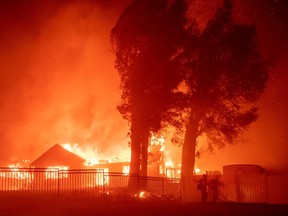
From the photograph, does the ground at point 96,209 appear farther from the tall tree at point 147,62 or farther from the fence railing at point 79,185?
the tall tree at point 147,62

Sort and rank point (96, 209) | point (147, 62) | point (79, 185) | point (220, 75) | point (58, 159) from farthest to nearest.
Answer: point (58, 159), point (147, 62), point (220, 75), point (79, 185), point (96, 209)

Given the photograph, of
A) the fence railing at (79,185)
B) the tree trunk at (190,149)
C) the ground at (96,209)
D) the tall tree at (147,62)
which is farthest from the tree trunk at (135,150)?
the ground at (96,209)

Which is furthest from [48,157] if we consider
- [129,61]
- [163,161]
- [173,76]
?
[173,76]

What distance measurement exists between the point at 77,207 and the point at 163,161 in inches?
1181

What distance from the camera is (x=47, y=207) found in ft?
60.1

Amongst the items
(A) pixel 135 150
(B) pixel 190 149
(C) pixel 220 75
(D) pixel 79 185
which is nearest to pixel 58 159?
(A) pixel 135 150

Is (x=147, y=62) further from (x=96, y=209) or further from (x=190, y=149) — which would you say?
(x=96, y=209)

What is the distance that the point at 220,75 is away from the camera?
2802cm

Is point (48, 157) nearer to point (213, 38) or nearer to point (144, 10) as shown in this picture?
point (144, 10)

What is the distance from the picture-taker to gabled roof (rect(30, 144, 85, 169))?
4325 centimetres

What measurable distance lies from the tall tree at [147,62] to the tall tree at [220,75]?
5.30ft

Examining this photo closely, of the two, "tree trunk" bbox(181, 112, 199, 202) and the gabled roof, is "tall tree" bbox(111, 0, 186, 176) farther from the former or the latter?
the gabled roof

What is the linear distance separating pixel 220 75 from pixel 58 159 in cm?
2335

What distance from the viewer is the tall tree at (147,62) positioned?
2941 cm
